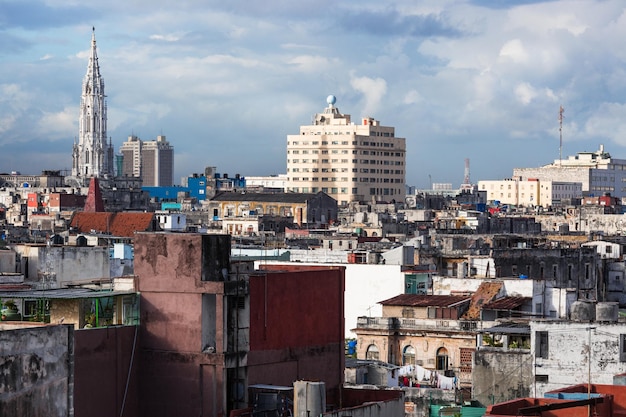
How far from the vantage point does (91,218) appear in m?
118

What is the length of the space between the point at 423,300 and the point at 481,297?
2.50m

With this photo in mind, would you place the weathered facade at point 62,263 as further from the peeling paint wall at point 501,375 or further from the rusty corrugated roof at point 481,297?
the peeling paint wall at point 501,375

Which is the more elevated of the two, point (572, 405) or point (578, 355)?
point (578, 355)

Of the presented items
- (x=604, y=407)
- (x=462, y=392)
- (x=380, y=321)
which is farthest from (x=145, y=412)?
(x=380, y=321)

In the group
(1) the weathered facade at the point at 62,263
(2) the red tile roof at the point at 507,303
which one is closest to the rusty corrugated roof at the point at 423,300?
(2) the red tile roof at the point at 507,303

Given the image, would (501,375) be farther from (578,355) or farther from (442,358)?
(442,358)

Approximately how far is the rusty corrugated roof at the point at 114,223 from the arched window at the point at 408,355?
162 feet

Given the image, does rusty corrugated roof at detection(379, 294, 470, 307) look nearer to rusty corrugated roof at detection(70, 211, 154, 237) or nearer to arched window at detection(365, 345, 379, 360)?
arched window at detection(365, 345, 379, 360)

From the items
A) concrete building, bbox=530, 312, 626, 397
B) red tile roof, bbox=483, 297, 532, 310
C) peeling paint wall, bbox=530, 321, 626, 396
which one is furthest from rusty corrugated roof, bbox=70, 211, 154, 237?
peeling paint wall, bbox=530, 321, 626, 396

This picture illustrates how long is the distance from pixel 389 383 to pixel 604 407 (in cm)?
1483

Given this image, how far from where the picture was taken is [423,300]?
6012cm

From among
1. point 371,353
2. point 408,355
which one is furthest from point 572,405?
point 371,353

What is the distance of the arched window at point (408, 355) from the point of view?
55.8m

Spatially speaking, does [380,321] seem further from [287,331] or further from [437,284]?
[287,331]
